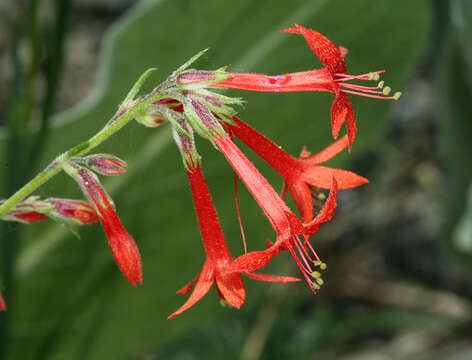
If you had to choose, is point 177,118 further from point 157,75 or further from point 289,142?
point 289,142

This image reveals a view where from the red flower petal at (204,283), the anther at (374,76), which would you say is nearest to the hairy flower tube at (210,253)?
the red flower petal at (204,283)

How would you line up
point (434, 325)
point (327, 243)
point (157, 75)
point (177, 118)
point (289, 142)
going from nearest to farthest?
point (177, 118) < point (157, 75) < point (289, 142) < point (434, 325) < point (327, 243)

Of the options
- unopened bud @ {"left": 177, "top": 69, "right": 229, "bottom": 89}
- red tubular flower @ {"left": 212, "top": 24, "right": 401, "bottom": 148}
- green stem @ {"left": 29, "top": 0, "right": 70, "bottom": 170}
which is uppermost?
green stem @ {"left": 29, "top": 0, "right": 70, "bottom": 170}

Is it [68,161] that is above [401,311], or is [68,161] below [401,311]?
above

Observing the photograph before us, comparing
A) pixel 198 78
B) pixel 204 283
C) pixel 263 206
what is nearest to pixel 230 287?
pixel 204 283

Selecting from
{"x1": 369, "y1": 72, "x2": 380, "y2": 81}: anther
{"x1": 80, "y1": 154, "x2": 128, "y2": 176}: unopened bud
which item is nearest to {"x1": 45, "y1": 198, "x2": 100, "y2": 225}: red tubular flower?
{"x1": 80, "y1": 154, "x2": 128, "y2": 176}: unopened bud

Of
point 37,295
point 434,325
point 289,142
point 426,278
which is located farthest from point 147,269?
point 426,278

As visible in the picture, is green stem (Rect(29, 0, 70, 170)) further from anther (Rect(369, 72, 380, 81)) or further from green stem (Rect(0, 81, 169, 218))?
anther (Rect(369, 72, 380, 81))
